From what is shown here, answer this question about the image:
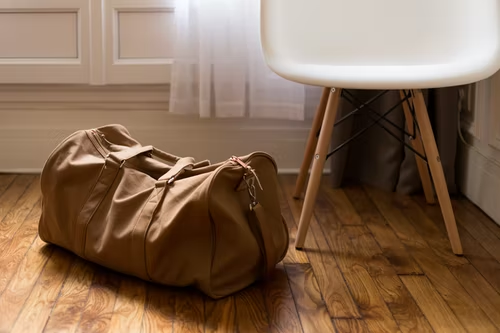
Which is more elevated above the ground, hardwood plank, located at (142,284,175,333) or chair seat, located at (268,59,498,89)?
chair seat, located at (268,59,498,89)

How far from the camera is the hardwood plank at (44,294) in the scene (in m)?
1.43

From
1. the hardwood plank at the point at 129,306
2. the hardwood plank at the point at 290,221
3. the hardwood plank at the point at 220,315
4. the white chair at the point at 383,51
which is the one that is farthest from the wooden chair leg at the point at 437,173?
the hardwood plank at the point at 129,306

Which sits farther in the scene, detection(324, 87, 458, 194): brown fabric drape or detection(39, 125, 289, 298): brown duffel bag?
detection(324, 87, 458, 194): brown fabric drape

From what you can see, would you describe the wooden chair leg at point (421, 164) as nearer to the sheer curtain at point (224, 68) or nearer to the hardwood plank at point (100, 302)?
the sheer curtain at point (224, 68)

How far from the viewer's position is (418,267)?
5.68 feet

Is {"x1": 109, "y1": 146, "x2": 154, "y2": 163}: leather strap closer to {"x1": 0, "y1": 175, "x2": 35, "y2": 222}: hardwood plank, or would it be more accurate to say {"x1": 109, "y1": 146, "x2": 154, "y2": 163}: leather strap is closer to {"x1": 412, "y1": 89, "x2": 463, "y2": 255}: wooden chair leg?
{"x1": 0, "y1": 175, "x2": 35, "y2": 222}: hardwood plank

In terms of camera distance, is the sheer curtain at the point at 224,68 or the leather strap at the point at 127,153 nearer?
the leather strap at the point at 127,153

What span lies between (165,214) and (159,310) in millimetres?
196

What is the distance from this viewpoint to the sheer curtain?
236 centimetres

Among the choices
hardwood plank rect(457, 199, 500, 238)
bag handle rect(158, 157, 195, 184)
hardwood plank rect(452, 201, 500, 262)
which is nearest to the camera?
bag handle rect(158, 157, 195, 184)

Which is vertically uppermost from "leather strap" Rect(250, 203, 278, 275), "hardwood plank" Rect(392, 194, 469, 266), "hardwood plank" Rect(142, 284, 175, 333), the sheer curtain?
the sheer curtain

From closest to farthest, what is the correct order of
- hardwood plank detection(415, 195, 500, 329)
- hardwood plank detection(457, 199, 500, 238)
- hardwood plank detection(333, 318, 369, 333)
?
1. hardwood plank detection(333, 318, 369, 333)
2. hardwood plank detection(415, 195, 500, 329)
3. hardwood plank detection(457, 199, 500, 238)

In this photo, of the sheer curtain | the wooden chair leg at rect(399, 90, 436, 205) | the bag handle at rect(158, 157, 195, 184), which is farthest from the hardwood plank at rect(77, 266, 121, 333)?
the wooden chair leg at rect(399, 90, 436, 205)

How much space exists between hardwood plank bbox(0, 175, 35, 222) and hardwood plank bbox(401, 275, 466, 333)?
1087 millimetres
